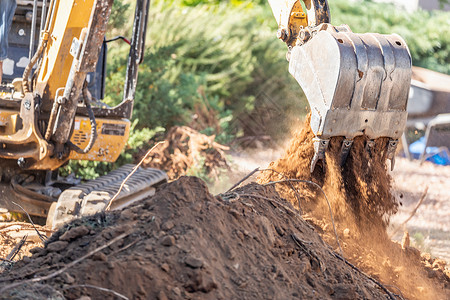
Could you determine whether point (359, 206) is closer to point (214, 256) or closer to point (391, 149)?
point (391, 149)

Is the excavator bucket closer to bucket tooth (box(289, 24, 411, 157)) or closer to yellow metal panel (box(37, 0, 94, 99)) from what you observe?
bucket tooth (box(289, 24, 411, 157))

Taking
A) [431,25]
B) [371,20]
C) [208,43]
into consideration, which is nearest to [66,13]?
[208,43]

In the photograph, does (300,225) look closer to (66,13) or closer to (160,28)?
(66,13)

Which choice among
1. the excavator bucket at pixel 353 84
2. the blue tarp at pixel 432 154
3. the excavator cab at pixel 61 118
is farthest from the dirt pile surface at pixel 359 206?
the blue tarp at pixel 432 154

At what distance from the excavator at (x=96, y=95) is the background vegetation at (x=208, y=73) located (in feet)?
6.40

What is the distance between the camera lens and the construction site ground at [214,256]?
9.82ft

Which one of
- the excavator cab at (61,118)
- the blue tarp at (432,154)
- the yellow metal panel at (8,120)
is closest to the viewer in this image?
the excavator cab at (61,118)

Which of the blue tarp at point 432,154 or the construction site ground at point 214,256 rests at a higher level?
the construction site ground at point 214,256

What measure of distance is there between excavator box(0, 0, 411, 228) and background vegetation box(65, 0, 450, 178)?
1.95 metres

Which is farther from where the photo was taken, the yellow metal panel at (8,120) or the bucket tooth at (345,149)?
the yellow metal panel at (8,120)

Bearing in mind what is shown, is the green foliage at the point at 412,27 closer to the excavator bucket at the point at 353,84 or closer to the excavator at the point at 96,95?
the excavator at the point at 96,95

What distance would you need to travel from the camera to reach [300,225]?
14.1 feet

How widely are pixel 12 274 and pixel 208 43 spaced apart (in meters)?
11.0

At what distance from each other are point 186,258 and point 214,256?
0.22m
